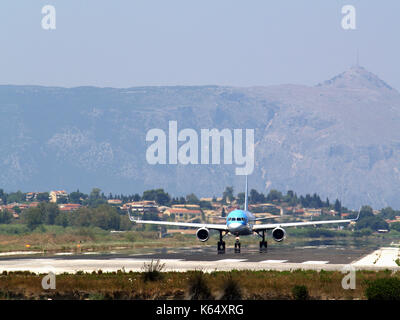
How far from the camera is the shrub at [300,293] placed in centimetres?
3925

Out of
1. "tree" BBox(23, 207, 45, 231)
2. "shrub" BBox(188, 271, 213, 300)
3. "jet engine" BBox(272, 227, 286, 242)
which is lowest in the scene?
"tree" BBox(23, 207, 45, 231)

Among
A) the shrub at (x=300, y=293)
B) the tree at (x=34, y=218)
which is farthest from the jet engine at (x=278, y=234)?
the tree at (x=34, y=218)

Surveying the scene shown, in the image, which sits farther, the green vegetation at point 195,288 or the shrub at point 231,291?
the green vegetation at point 195,288

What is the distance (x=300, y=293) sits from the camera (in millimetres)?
39250

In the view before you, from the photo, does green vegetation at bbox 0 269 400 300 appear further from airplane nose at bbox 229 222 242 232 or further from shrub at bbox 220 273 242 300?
airplane nose at bbox 229 222 242 232

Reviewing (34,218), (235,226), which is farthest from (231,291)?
(34,218)

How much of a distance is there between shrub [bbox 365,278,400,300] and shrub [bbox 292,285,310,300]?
118 inches

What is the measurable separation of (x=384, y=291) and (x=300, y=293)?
4.25 m

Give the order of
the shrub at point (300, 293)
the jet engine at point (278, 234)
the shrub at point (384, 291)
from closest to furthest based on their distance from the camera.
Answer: the shrub at point (384, 291)
the shrub at point (300, 293)
the jet engine at point (278, 234)

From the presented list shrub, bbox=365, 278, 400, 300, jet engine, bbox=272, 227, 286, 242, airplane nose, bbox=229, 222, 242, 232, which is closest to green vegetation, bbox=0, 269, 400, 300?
shrub, bbox=365, 278, 400, 300

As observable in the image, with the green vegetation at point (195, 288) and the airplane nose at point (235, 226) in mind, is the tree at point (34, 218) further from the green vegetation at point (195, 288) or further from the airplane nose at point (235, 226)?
the green vegetation at point (195, 288)

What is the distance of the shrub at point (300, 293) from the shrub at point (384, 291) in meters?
2.99

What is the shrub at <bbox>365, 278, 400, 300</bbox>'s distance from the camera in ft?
120
